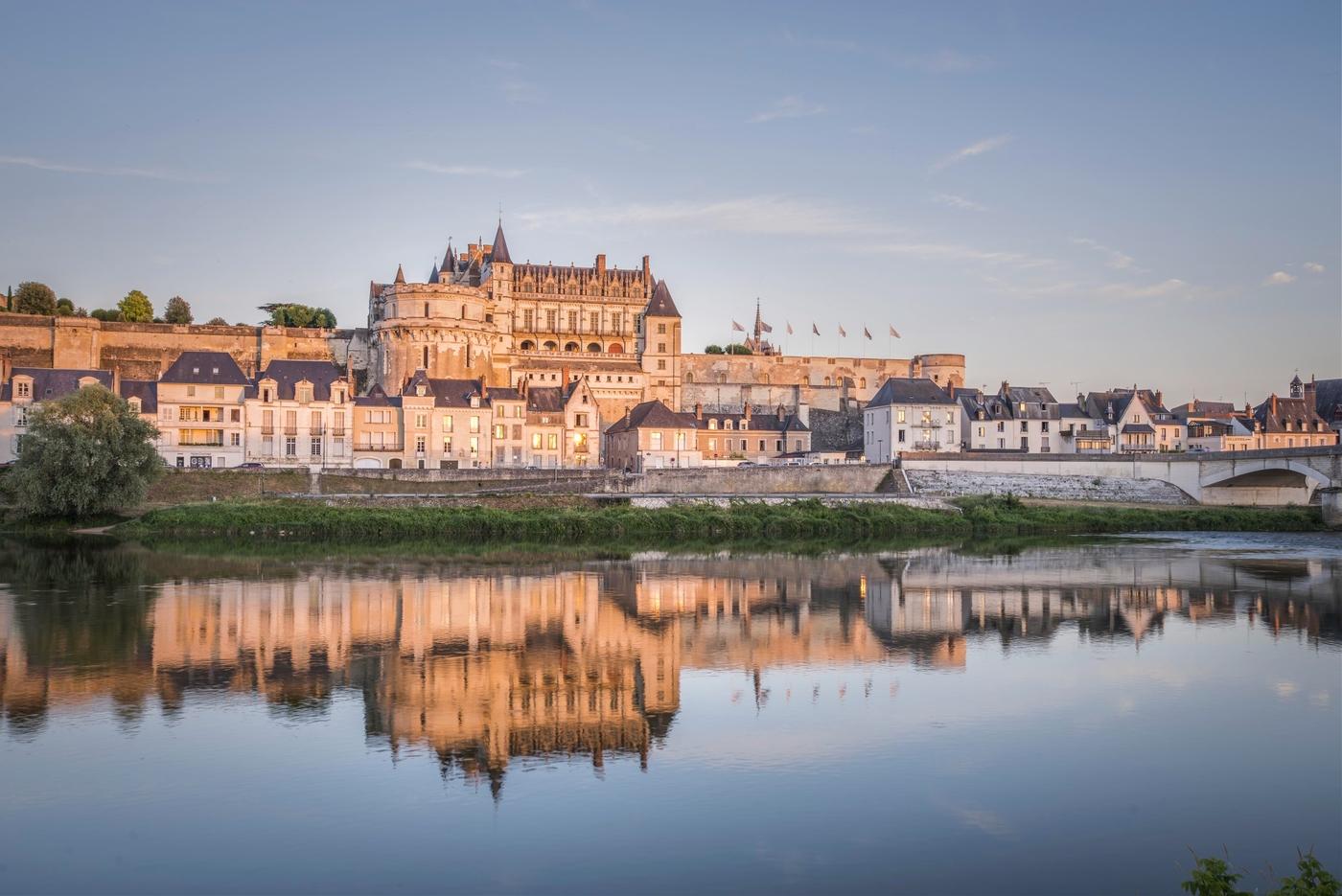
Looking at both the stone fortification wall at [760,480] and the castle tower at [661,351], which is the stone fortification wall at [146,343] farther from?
the stone fortification wall at [760,480]

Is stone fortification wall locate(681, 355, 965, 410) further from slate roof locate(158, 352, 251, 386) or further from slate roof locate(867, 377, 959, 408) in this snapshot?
slate roof locate(158, 352, 251, 386)

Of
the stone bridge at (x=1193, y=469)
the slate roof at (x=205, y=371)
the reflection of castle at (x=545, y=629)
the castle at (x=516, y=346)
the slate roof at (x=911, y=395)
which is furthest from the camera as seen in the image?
the castle at (x=516, y=346)

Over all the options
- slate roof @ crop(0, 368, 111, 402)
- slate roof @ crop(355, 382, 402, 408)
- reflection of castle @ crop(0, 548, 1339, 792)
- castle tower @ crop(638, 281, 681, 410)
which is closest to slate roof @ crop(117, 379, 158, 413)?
slate roof @ crop(0, 368, 111, 402)

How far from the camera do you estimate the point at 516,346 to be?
58719 mm

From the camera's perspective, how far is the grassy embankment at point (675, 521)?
1188 inches

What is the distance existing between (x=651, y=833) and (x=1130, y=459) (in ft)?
119

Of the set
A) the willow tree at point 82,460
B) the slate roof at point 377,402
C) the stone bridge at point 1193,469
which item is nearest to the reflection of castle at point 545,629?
the willow tree at point 82,460

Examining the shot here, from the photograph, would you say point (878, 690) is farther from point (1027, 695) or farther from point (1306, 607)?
point (1306, 607)

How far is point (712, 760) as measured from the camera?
10.3 m

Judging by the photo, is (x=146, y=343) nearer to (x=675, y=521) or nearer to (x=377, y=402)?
(x=377, y=402)

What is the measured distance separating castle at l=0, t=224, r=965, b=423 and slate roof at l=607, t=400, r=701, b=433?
3.57 meters

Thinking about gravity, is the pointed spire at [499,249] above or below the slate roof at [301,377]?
above

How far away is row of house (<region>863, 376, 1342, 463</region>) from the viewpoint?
155 ft

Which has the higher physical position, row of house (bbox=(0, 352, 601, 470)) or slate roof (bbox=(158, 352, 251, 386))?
slate roof (bbox=(158, 352, 251, 386))
